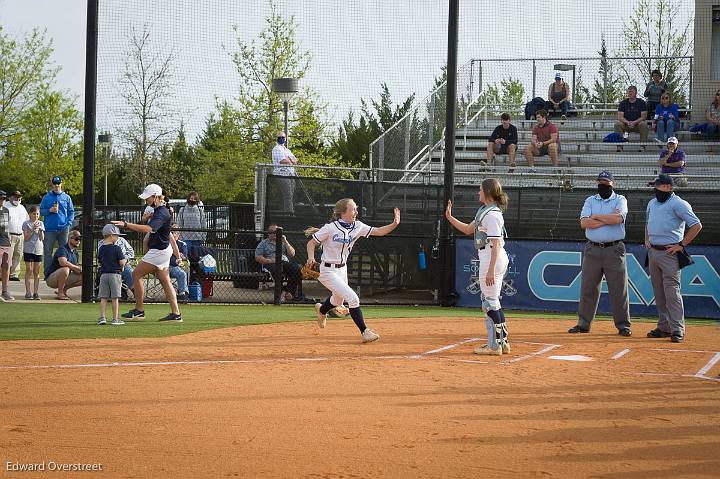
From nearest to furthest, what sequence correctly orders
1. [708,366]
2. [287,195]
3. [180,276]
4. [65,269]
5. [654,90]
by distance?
[708,366]
[65,269]
[180,276]
[287,195]
[654,90]

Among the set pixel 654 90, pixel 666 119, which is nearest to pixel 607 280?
pixel 666 119

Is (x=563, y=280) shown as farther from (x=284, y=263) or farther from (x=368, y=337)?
(x=368, y=337)

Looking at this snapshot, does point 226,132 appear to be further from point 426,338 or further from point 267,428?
point 267,428

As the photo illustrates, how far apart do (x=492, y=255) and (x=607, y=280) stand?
11.2 ft

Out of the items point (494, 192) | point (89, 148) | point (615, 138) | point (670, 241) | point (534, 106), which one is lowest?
point (670, 241)

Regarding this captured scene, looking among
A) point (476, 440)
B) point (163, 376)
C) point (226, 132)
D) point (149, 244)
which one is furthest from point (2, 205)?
point (226, 132)

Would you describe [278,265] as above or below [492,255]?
below

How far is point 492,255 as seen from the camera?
10.6 meters

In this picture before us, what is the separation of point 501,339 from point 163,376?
396 cm

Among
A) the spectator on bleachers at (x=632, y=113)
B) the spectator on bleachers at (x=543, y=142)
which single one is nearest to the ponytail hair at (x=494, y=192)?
the spectator on bleachers at (x=543, y=142)

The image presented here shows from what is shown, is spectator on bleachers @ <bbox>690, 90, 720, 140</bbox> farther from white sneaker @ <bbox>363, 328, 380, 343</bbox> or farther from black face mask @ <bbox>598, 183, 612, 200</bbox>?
white sneaker @ <bbox>363, 328, 380, 343</bbox>

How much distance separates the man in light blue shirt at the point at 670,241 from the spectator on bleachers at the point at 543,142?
10004 millimetres

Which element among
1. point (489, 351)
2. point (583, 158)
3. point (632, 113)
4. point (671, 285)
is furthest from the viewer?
point (632, 113)

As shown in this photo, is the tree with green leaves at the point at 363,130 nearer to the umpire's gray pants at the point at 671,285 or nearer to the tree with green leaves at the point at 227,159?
the tree with green leaves at the point at 227,159
